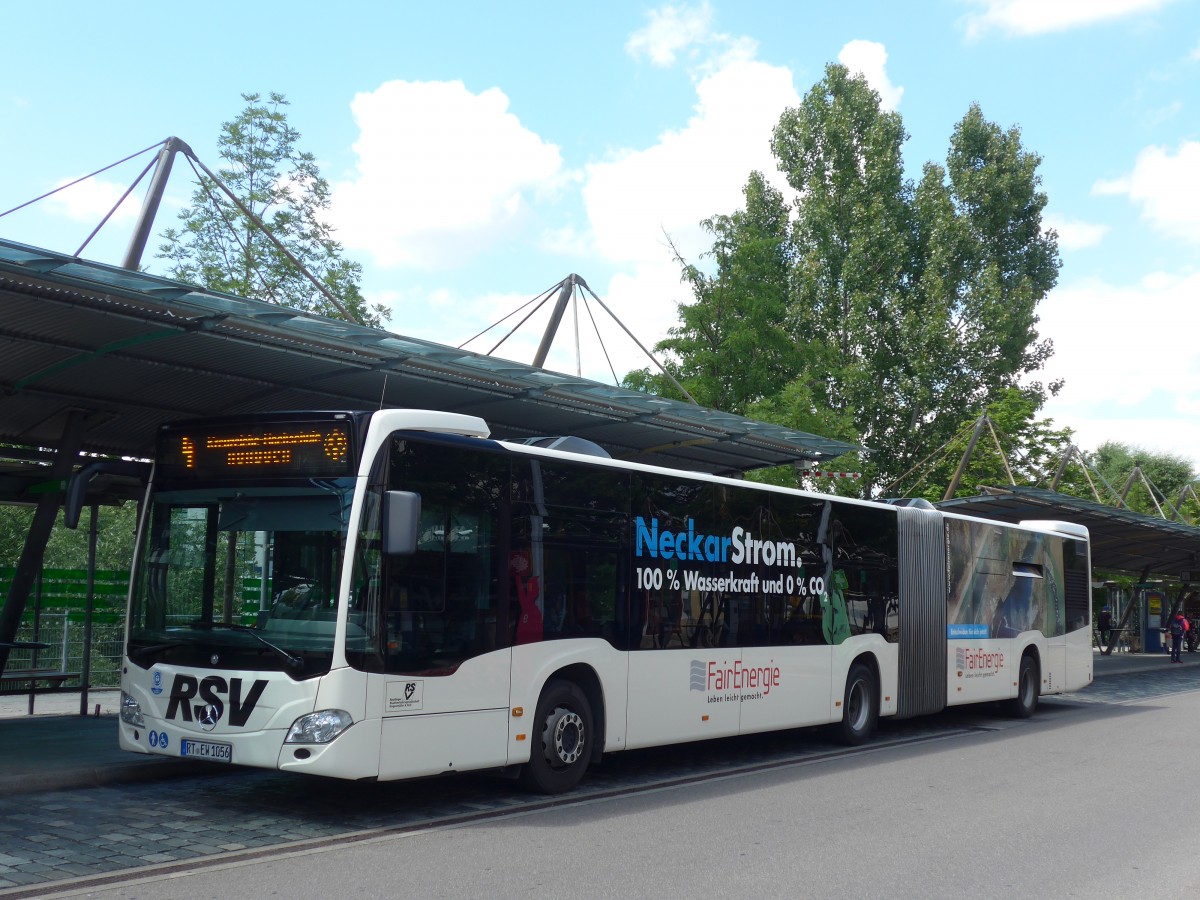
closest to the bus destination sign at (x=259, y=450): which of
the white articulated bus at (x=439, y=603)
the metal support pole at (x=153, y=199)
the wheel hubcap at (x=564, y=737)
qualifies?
the white articulated bus at (x=439, y=603)

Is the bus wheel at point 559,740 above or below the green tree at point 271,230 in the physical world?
below

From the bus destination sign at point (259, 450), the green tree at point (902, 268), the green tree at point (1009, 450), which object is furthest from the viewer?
the green tree at point (902, 268)

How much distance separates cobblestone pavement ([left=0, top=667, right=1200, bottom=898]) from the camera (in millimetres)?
7402

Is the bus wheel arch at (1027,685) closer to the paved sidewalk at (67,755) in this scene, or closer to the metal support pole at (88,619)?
the paved sidewalk at (67,755)

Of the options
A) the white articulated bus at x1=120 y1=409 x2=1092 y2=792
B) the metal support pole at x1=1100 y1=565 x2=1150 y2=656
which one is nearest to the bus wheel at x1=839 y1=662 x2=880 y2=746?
the white articulated bus at x1=120 y1=409 x2=1092 y2=792

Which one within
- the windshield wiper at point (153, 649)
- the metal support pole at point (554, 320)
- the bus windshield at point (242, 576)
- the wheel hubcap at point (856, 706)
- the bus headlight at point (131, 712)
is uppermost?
the metal support pole at point (554, 320)

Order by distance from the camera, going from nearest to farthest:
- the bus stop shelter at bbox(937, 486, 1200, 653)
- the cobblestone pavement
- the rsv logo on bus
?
the cobblestone pavement < the rsv logo on bus < the bus stop shelter at bbox(937, 486, 1200, 653)

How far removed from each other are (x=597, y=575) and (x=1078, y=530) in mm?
14733

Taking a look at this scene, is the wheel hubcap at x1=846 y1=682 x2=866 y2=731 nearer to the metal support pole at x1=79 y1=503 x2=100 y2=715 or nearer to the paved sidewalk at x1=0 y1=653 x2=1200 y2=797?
the paved sidewalk at x1=0 y1=653 x2=1200 y2=797

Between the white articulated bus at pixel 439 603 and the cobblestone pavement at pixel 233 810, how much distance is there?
1.50 feet

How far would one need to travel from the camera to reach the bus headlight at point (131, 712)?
9.15m

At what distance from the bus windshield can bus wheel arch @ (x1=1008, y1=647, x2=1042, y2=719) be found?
13791 mm

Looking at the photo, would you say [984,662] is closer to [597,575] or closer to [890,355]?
[597,575]

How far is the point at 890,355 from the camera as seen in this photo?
146 ft
